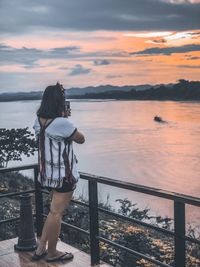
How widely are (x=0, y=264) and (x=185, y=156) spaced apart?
54.6 metres

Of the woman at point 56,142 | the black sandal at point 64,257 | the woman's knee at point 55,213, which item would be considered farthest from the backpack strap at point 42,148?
the black sandal at point 64,257

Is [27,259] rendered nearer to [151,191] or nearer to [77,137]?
[77,137]

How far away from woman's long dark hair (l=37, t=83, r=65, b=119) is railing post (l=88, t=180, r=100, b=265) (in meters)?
0.80

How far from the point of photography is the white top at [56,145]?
13.3 feet

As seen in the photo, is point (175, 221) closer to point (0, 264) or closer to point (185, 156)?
point (0, 264)

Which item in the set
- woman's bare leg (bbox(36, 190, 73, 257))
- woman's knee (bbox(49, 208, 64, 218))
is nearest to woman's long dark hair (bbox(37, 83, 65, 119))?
woman's bare leg (bbox(36, 190, 73, 257))

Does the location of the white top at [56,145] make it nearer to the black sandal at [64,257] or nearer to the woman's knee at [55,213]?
Result: the woman's knee at [55,213]

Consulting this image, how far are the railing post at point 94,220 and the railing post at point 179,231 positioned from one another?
1.11 m

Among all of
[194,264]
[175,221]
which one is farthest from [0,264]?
[194,264]

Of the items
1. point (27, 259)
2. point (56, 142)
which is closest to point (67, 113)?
point (56, 142)

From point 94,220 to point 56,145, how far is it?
895 millimetres

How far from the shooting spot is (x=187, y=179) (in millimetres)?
43000

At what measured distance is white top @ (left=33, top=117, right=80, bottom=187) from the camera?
406 cm

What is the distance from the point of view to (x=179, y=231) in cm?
354
